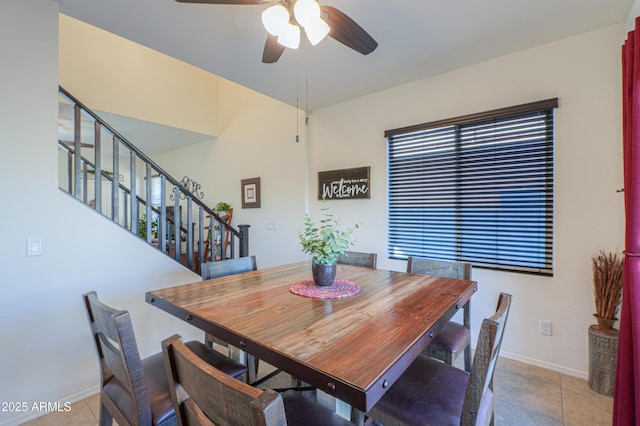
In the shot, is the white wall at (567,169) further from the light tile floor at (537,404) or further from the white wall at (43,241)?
the white wall at (43,241)

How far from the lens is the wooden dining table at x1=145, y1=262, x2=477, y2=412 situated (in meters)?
0.87

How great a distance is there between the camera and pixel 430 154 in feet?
9.98

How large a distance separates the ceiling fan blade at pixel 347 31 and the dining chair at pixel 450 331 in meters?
1.63

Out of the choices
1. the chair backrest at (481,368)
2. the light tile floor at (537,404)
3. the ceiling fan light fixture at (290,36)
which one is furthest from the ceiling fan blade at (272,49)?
A: the light tile floor at (537,404)

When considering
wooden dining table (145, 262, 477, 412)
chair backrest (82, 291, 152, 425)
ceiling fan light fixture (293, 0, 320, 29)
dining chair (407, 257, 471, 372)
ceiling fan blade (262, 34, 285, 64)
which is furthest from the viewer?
ceiling fan blade (262, 34, 285, 64)

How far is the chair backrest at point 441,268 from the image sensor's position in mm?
2125

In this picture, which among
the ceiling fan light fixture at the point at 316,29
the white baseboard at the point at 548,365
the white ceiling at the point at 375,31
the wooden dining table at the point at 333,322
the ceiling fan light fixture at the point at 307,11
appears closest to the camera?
the wooden dining table at the point at 333,322

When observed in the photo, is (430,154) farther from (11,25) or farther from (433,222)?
→ (11,25)

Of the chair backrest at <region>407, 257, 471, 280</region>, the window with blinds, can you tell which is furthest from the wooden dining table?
the window with blinds

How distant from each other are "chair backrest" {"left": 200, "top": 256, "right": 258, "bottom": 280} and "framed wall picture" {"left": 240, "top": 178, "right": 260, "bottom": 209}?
2.31 metres

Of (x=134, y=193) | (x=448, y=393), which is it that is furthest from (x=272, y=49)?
(x=448, y=393)

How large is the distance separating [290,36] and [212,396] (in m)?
1.75

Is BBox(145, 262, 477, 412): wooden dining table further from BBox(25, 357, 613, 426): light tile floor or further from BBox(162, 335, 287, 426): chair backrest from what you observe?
BBox(25, 357, 613, 426): light tile floor

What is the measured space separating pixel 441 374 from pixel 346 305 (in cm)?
52
